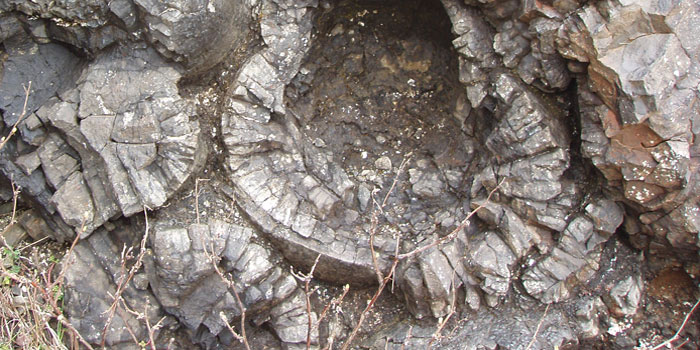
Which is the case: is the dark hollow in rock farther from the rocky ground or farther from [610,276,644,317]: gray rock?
[610,276,644,317]: gray rock

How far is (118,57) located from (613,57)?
8.92 feet

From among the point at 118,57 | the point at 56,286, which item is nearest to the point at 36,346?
the point at 56,286

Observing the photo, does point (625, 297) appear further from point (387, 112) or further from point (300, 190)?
point (300, 190)

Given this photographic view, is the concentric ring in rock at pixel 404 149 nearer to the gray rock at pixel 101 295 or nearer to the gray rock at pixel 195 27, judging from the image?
the gray rock at pixel 195 27

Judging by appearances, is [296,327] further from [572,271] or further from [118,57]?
[118,57]

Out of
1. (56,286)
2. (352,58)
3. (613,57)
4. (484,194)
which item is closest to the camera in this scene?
(613,57)

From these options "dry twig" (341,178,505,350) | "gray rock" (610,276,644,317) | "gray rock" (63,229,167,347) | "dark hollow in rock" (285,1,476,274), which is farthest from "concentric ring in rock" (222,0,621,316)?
"gray rock" (63,229,167,347)

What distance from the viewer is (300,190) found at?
12.6 ft

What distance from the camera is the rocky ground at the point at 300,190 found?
3.50 metres

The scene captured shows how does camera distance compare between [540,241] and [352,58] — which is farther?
[352,58]

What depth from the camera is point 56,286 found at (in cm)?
358

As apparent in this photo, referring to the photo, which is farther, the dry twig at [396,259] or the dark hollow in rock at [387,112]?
the dark hollow in rock at [387,112]

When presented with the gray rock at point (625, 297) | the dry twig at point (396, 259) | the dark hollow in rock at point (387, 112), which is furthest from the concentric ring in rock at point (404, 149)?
the gray rock at point (625, 297)

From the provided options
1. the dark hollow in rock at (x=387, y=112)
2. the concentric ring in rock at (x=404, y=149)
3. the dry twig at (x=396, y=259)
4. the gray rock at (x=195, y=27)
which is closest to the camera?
the dry twig at (x=396, y=259)
